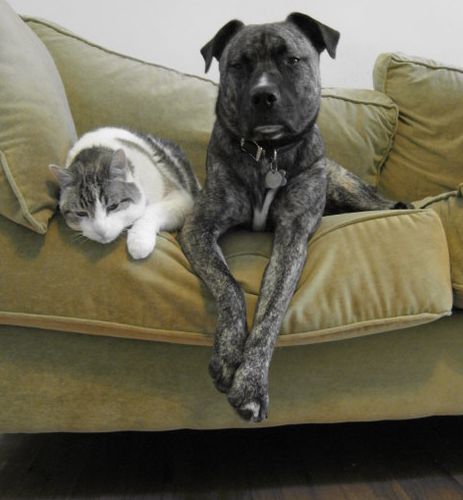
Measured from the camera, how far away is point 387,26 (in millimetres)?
2387

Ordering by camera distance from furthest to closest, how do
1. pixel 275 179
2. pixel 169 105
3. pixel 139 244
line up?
pixel 169 105, pixel 275 179, pixel 139 244

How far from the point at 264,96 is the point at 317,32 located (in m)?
0.35

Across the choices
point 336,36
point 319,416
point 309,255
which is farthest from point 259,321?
point 336,36

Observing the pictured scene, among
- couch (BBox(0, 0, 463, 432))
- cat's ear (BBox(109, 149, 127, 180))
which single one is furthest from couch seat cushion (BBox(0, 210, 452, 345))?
cat's ear (BBox(109, 149, 127, 180))

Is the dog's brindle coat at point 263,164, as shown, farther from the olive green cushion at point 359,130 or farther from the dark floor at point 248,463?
the olive green cushion at point 359,130

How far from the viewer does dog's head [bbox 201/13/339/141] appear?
4.18 feet

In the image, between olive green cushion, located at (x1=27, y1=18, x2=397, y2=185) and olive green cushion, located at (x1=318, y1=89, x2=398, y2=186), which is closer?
olive green cushion, located at (x1=27, y1=18, x2=397, y2=185)

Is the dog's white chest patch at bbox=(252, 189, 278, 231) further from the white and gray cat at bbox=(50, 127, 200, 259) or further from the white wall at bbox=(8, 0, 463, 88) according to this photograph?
the white wall at bbox=(8, 0, 463, 88)

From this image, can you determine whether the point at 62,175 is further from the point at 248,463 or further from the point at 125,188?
the point at 248,463

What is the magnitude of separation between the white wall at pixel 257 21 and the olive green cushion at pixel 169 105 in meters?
0.34

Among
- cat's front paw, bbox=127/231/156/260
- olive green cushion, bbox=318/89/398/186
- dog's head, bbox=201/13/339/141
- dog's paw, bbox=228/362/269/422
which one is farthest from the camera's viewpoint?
olive green cushion, bbox=318/89/398/186

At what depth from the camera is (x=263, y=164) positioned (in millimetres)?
1398

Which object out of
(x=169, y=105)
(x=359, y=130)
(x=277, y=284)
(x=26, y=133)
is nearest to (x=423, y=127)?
(x=359, y=130)

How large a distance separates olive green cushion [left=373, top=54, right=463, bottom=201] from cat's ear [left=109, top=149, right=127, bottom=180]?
1.14 meters
